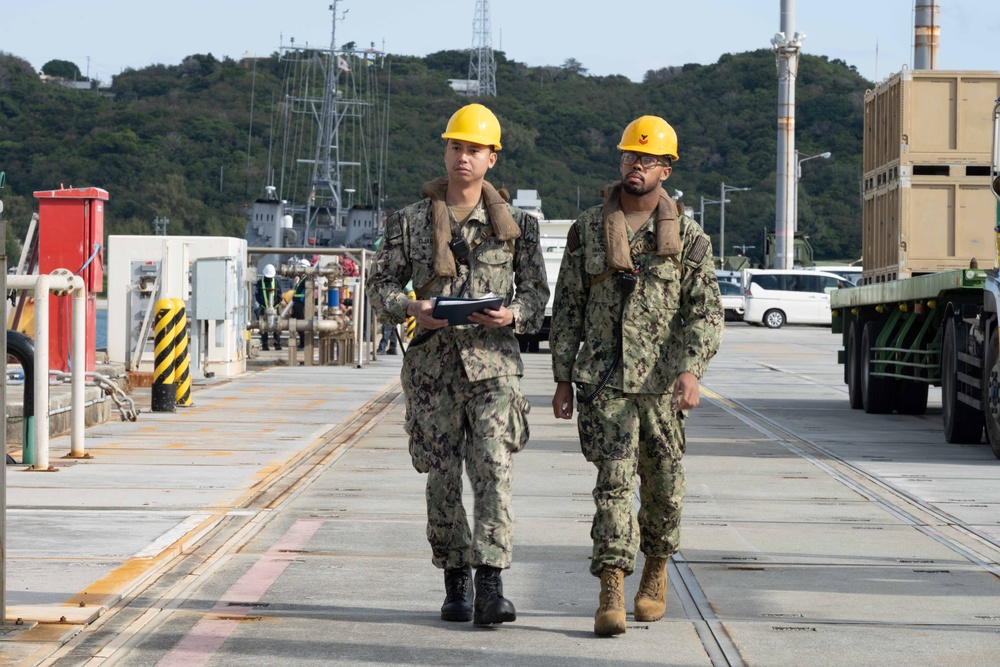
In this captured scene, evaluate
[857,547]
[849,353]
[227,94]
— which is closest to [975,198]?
[849,353]

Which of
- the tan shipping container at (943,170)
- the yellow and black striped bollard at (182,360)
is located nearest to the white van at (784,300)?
the tan shipping container at (943,170)

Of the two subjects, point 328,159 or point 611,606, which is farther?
point 328,159

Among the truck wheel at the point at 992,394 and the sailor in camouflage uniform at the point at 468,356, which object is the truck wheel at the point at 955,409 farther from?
the sailor in camouflage uniform at the point at 468,356

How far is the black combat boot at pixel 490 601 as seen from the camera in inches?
251

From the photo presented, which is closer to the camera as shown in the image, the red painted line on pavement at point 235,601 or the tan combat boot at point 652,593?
the red painted line on pavement at point 235,601

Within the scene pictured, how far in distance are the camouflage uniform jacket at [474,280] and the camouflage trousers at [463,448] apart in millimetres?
90

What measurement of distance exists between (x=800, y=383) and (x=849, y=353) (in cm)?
493

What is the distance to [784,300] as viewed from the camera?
5197 cm

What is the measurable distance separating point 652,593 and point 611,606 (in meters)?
0.41

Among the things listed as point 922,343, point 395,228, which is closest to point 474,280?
point 395,228

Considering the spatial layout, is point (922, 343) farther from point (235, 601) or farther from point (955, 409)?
point (235, 601)

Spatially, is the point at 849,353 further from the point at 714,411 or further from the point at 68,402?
the point at 68,402

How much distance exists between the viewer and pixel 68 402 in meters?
14.4

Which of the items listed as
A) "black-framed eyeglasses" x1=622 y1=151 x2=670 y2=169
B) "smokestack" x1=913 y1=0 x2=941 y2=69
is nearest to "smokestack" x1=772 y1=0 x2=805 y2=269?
"smokestack" x1=913 y1=0 x2=941 y2=69
